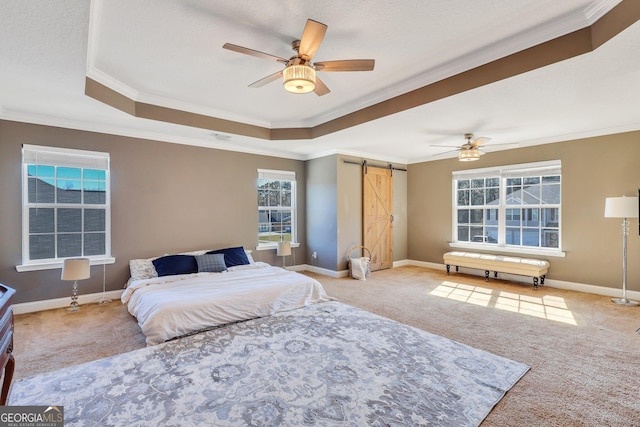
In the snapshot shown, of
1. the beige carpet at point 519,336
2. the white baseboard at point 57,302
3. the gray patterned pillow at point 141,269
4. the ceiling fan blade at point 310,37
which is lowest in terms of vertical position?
the beige carpet at point 519,336

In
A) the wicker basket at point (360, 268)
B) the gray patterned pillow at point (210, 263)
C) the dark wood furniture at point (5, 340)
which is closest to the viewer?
the dark wood furniture at point (5, 340)

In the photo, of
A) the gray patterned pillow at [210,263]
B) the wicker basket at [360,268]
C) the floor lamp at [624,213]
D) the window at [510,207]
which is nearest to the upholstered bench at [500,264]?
the window at [510,207]

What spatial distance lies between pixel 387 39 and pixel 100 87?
322cm

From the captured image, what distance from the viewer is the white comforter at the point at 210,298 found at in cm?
307

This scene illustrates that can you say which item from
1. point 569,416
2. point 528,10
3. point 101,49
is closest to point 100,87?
point 101,49

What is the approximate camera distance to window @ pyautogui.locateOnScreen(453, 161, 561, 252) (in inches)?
213

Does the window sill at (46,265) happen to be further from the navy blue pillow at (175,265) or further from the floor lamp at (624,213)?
the floor lamp at (624,213)

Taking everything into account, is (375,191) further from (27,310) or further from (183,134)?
(27,310)

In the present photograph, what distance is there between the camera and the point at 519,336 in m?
3.23

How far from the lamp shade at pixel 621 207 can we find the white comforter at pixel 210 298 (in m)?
4.35

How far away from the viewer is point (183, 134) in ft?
15.9

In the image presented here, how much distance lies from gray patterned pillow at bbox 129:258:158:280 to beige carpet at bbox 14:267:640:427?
0.46 metres

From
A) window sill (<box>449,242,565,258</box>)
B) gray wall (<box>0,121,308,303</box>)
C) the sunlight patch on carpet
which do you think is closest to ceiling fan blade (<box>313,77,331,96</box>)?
gray wall (<box>0,121,308,303</box>)

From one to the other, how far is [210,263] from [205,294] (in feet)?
3.99
